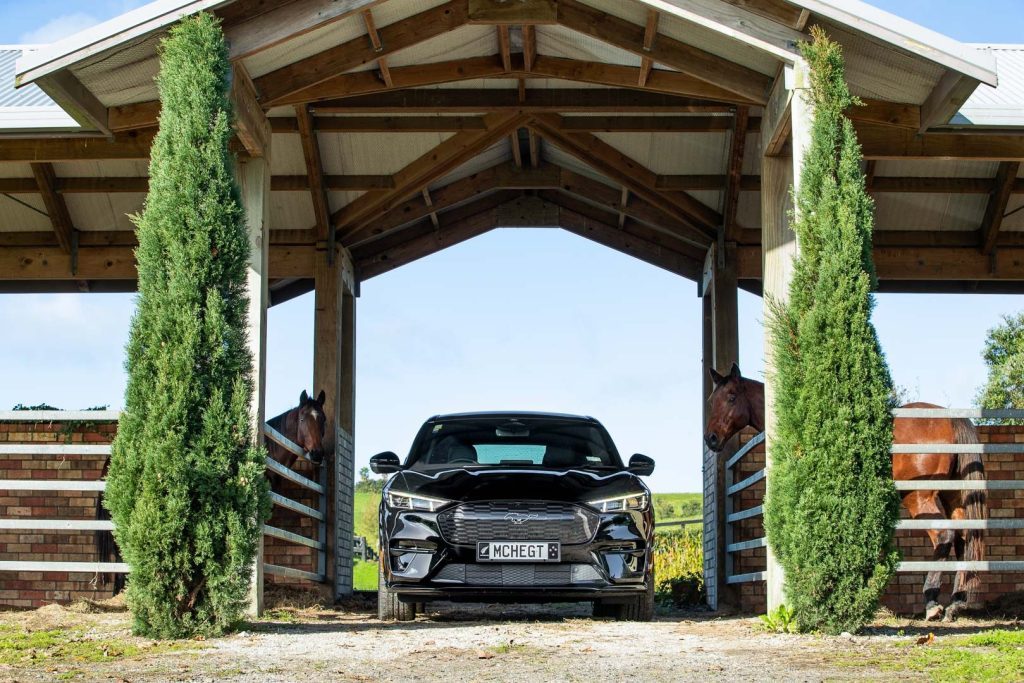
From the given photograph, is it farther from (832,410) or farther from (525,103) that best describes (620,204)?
(832,410)

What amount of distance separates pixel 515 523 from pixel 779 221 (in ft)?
10.4

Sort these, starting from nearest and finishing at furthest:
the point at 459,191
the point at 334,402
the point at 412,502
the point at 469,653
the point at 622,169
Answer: the point at 469,653 < the point at 412,502 < the point at 622,169 < the point at 334,402 < the point at 459,191

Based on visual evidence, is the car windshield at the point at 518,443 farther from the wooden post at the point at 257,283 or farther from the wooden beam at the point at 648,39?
the wooden beam at the point at 648,39

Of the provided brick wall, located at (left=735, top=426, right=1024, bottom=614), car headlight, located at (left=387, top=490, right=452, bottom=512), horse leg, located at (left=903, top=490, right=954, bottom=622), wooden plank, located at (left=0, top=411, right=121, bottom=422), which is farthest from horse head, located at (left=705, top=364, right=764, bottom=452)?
wooden plank, located at (left=0, top=411, right=121, bottom=422)

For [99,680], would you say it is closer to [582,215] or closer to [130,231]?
[130,231]

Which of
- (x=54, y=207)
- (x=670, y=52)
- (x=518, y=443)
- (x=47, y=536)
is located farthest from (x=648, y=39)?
(x=54, y=207)

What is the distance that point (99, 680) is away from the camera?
5.22 meters

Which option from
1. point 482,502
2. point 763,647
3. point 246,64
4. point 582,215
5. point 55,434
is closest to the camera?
point 763,647

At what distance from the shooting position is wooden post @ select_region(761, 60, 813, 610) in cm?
799

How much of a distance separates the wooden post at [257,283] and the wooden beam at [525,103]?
284 cm

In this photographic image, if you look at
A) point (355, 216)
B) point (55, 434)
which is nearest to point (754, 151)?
point (355, 216)

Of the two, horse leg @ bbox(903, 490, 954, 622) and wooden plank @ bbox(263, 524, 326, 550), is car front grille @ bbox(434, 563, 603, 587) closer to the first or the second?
wooden plank @ bbox(263, 524, 326, 550)

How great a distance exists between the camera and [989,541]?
11.4m

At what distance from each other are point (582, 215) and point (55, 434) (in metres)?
7.70
